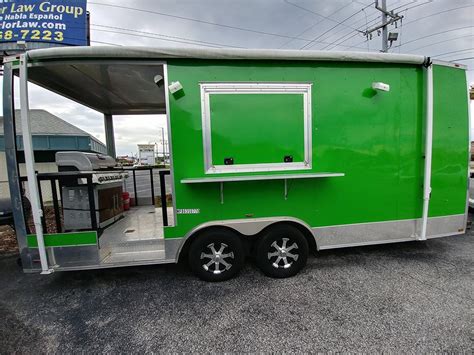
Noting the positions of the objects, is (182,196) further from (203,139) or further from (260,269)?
(260,269)

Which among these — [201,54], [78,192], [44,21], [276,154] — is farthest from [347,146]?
[44,21]

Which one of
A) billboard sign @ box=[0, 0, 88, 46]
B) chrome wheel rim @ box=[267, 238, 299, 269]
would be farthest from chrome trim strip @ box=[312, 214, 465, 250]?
billboard sign @ box=[0, 0, 88, 46]

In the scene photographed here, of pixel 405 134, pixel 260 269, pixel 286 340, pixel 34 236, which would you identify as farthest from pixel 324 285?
pixel 34 236

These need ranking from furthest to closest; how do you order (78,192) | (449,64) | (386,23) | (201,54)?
(386,23), (78,192), (449,64), (201,54)

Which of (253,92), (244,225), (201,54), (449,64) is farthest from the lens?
(449,64)

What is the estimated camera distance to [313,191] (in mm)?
3143

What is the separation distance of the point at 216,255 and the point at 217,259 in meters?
0.06

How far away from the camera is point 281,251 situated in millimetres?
3166

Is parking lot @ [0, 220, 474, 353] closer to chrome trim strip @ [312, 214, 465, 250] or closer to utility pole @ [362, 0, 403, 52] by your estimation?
chrome trim strip @ [312, 214, 465, 250]

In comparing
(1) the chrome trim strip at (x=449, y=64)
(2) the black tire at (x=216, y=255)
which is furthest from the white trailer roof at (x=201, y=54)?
(2) the black tire at (x=216, y=255)

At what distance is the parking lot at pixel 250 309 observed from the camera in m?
2.17

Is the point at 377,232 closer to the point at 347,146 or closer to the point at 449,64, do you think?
the point at 347,146

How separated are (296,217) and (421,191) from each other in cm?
193

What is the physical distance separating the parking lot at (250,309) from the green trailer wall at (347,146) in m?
0.81
